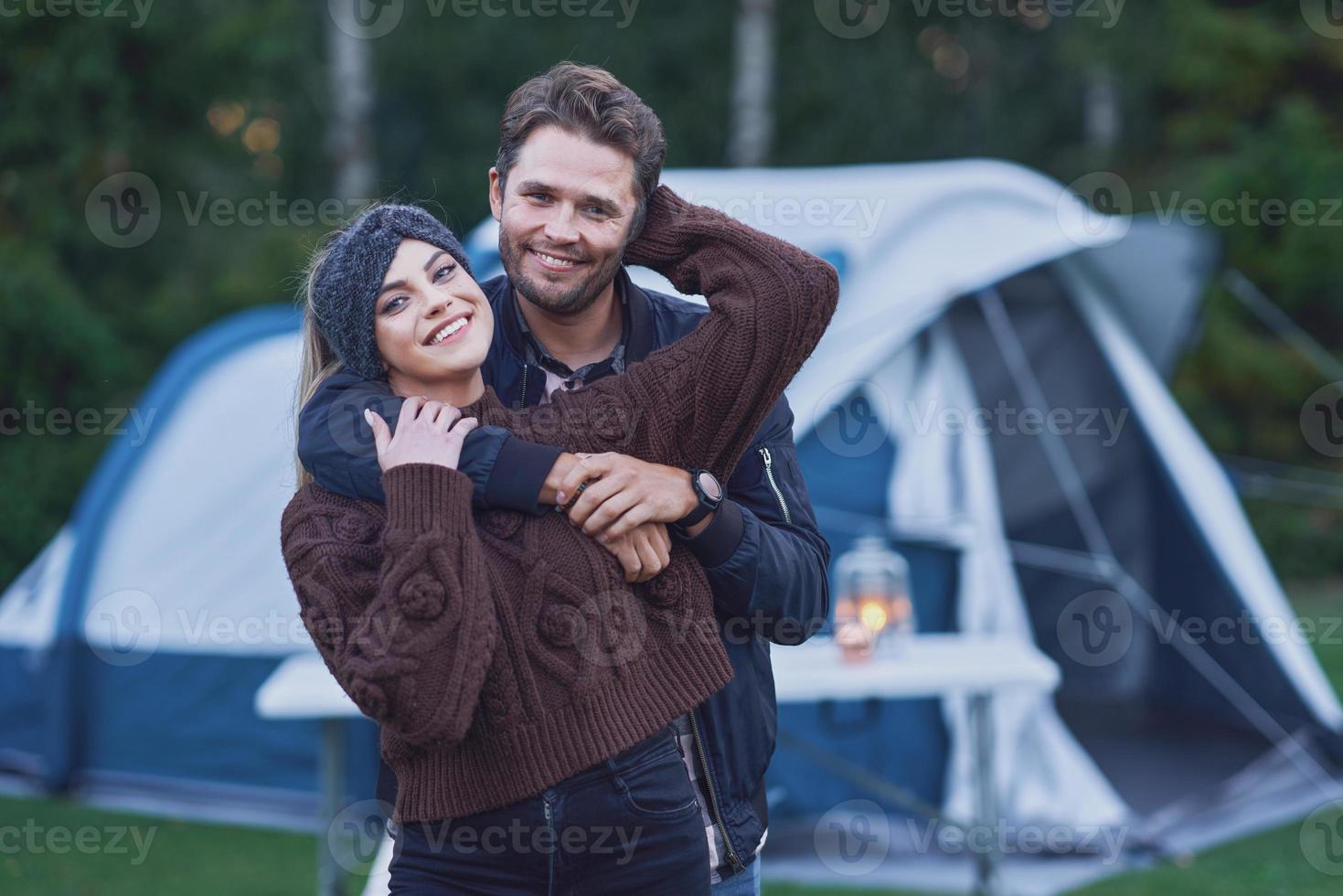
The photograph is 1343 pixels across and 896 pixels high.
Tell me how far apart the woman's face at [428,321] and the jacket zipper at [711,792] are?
539mm

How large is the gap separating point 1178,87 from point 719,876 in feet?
33.8

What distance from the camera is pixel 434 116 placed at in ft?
42.9

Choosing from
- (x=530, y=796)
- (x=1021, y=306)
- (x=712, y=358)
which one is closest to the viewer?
(x=530, y=796)

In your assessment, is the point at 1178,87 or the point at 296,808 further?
the point at 1178,87

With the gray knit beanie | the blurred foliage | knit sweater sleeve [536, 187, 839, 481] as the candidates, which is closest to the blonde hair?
the gray knit beanie

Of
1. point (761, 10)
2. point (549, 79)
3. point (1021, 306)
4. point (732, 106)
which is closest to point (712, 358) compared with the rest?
point (549, 79)

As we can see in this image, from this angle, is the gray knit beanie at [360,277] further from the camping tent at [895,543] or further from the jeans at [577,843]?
the camping tent at [895,543]

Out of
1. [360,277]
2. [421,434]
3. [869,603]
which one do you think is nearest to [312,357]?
[360,277]

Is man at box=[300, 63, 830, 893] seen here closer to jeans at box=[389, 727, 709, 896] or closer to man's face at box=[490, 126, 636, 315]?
man's face at box=[490, 126, 636, 315]

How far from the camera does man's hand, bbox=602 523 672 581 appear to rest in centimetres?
161

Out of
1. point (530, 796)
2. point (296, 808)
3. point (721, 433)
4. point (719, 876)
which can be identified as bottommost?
point (296, 808)

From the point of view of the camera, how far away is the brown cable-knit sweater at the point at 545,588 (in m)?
1.46

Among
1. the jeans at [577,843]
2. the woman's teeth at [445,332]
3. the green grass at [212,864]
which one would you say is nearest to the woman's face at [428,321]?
the woman's teeth at [445,332]

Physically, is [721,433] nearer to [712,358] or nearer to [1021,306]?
[712,358]
